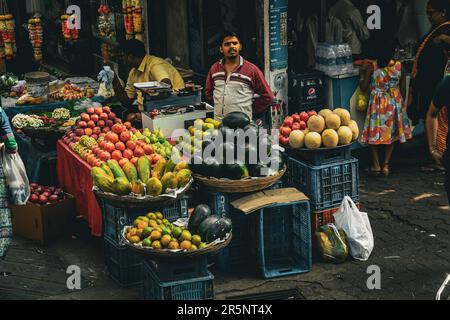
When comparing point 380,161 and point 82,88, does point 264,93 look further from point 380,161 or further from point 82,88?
point 82,88

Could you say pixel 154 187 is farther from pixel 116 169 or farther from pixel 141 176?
pixel 116 169

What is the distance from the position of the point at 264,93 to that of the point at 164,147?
1.43 m

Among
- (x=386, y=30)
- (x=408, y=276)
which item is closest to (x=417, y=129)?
(x=386, y=30)

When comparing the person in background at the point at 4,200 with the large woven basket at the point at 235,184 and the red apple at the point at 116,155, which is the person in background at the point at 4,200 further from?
the large woven basket at the point at 235,184

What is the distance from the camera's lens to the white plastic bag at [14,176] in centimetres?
766

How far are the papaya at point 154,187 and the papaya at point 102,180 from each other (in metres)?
0.32

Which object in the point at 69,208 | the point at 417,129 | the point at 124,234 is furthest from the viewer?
the point at 417,129

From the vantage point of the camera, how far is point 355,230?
788 centimetres

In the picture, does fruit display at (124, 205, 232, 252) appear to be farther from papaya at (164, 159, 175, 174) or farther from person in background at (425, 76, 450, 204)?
person in background at (425, 76, 450, 204)

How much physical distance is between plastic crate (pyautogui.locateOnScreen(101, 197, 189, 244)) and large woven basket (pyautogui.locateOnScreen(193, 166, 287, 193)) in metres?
0.24

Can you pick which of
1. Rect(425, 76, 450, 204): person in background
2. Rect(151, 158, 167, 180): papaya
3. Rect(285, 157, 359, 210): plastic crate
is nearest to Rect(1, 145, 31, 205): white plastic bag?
Rect(151, 158, 167, 180): papaya

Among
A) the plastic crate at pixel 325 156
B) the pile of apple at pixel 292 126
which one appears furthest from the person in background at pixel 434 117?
the pile of apple at pixel 292 126

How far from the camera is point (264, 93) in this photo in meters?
9.02

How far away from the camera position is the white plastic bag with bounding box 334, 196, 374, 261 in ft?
25.8
